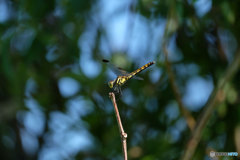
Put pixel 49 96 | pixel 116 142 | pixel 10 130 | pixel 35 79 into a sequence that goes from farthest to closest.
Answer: pixel 10 130 → pixel 49 96 → pixel 35 79 → pixel 116 142

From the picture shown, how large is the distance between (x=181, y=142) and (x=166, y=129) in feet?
0.58

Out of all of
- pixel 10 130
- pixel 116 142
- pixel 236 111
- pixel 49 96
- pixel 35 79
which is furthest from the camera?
pixel 10 130

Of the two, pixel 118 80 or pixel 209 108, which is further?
pixel 209 108

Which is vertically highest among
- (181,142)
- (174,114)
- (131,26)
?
(131,26)

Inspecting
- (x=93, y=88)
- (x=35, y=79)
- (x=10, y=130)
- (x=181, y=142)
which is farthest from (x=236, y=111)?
(x=10, y=130)

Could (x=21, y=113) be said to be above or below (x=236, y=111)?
above

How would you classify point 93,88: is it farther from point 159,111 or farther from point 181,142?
point 181,142

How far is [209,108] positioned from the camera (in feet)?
7.68

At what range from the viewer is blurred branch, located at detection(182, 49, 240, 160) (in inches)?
88.9

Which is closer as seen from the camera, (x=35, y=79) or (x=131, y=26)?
(x=131, y=26)

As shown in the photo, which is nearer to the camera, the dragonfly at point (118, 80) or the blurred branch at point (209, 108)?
the dragonfly at point (118, 80)

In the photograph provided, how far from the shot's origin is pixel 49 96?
362 centimetres

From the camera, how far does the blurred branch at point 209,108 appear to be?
2258 millimetres

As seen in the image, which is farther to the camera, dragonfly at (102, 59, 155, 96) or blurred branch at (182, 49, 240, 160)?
blurred branch at (182, 49, 240, 160)
